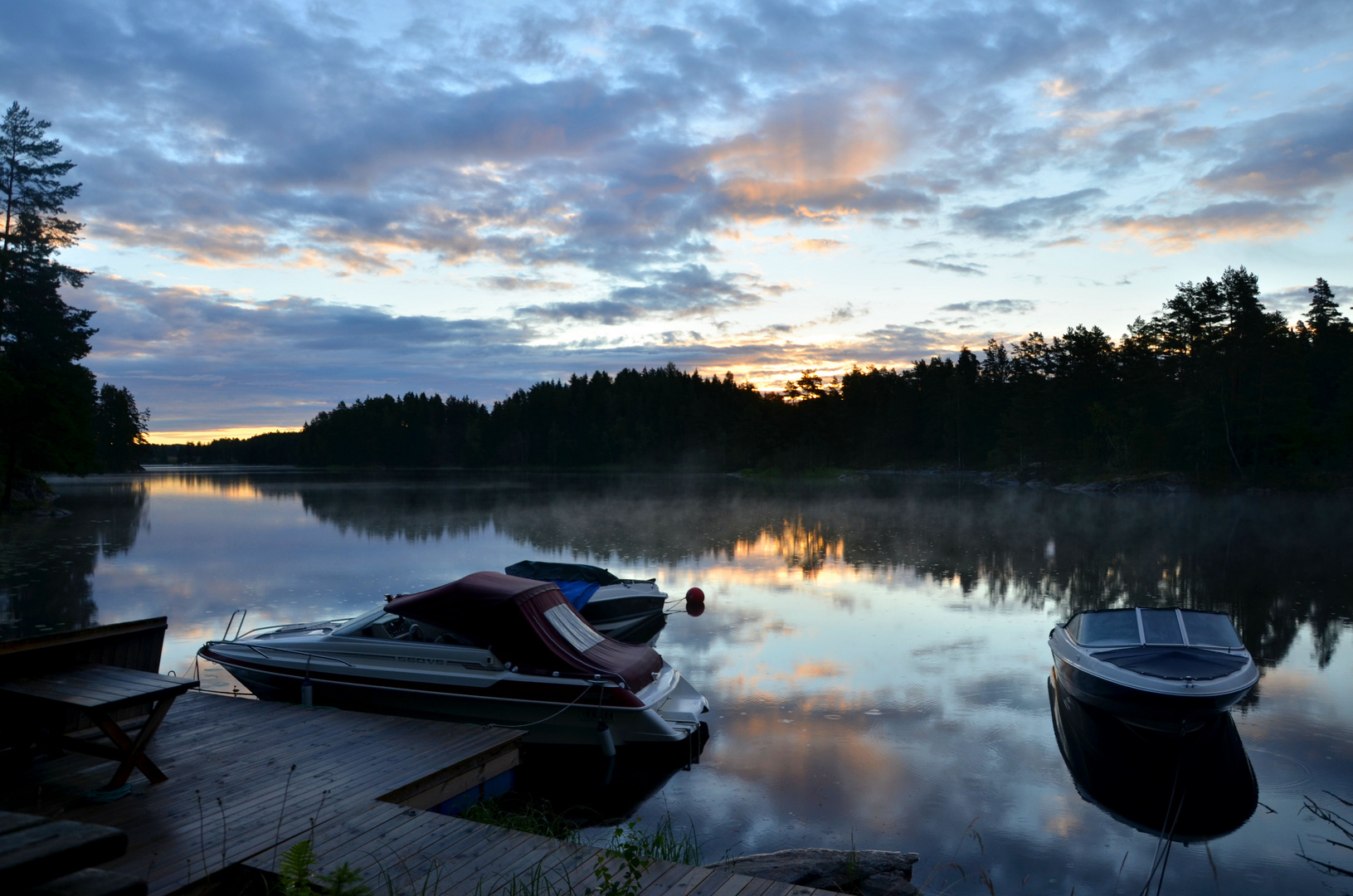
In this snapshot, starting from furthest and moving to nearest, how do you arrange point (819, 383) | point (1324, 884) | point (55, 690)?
point (819, 383), point (1324, 884), point (55, 690)

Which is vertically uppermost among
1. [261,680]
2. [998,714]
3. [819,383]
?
[819,383]

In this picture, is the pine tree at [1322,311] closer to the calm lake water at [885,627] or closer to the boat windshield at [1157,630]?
the calm lake water at [885,627]

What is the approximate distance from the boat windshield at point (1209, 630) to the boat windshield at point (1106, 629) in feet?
2.05

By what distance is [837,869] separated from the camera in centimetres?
606

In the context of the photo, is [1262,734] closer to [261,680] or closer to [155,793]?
[155,793]

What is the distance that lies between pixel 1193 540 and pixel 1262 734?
74.2 feet

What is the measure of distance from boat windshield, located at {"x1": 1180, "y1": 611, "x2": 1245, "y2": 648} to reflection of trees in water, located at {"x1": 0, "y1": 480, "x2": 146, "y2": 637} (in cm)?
1836

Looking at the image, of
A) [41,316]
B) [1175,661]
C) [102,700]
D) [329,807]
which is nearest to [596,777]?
[329,807]

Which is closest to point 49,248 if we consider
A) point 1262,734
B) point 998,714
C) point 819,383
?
point 998,714

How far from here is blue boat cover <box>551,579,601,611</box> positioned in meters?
14.4

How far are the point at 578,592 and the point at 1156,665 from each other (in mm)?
9067

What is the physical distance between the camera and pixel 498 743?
7.62 meters

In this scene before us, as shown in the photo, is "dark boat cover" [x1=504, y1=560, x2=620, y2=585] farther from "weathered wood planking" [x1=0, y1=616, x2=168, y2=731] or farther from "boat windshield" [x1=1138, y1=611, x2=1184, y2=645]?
"boat windshield" [x1=1138, y1=611, x2=1184, y2=645]

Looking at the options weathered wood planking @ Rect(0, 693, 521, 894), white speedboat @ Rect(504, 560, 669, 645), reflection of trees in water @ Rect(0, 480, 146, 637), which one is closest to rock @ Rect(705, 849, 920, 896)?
weathered wood planking @ Rect(0, 693, 521, 894)
